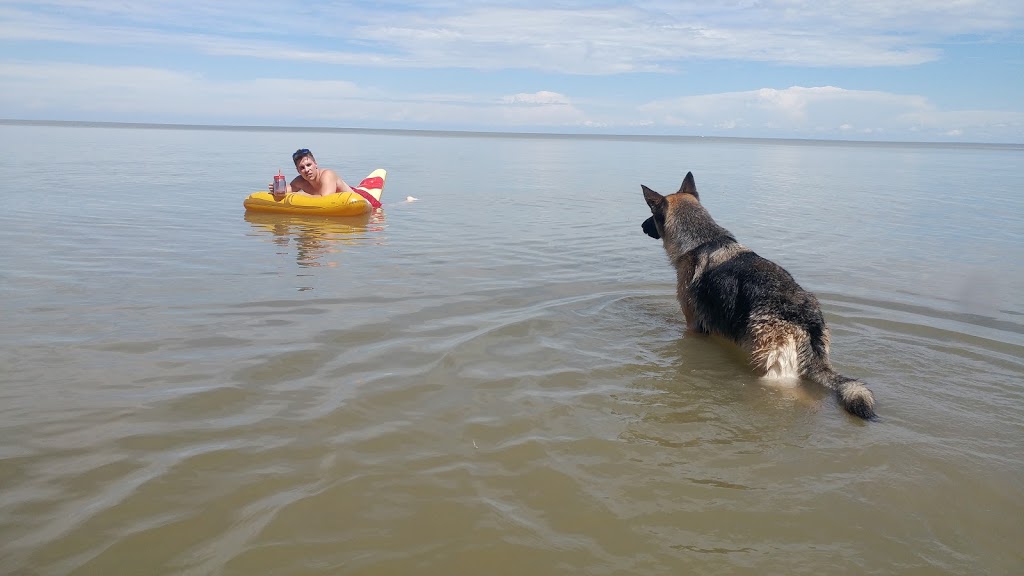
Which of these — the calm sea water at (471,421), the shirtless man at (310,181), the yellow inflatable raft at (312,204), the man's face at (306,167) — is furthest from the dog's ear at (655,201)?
the man's face at (306,167)

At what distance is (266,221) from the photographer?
1345cm

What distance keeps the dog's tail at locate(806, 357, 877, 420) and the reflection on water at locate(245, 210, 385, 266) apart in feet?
22.1

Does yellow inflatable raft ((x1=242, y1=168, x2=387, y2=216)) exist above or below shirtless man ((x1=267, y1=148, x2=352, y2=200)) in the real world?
below

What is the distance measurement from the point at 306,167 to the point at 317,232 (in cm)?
252

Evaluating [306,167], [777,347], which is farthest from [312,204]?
[777,347]

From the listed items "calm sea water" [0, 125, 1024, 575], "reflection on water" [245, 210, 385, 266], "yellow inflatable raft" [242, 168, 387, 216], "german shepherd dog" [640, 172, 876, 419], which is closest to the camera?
"calm sea water" [0, 125, 1024, 575]

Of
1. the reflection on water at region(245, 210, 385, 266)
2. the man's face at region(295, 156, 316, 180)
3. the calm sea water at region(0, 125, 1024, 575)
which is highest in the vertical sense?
the man's face at region(295, 156, 316, 180)

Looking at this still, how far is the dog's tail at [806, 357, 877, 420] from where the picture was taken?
475cm

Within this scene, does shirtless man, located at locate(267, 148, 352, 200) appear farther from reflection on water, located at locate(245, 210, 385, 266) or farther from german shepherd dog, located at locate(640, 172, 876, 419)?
german shepherd dog, located at locate(640, 172, 876, 419)

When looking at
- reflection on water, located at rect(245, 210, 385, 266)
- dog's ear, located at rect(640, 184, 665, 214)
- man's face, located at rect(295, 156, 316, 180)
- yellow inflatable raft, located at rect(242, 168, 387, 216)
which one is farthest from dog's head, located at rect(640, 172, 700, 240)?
man's face, located at rect(295, 156, 316, 180)

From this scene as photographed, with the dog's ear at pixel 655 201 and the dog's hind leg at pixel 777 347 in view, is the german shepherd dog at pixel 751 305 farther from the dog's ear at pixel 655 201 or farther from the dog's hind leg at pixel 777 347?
the dog's ear at pixel 655 201

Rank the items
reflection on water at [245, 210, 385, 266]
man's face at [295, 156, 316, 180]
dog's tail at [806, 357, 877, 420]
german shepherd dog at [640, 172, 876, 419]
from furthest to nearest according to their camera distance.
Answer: man's face at [295, 156, 316, 180] → reflection on water at [245, 210, 385, 266] → german shepherd dog at [640, 172, 876, 419] → dog's tail at [806, 357, 877, 420]

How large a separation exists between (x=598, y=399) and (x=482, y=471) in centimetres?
147

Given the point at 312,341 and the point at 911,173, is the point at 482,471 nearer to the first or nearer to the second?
the point at 312,341
